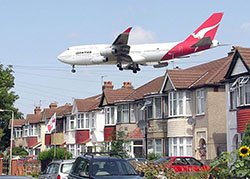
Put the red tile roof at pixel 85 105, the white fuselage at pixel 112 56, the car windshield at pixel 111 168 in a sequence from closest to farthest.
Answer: the car windshield at pixel 111 168 → the white fuselage at pixel 112 56 → the red tile roof at pixel 85 105

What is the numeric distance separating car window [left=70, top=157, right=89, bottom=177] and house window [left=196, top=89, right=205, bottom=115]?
22839 millimetres

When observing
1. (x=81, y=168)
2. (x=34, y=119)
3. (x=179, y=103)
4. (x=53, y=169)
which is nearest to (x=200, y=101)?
(x=179, y=103)

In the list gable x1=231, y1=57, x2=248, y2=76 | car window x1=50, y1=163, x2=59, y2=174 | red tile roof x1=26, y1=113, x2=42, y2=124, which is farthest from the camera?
red tile roof x1=26, y1=113, x2=42, y2=124

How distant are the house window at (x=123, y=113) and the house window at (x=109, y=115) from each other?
1.84 metres

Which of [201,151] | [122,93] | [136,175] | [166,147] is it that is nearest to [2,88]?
[122,93]

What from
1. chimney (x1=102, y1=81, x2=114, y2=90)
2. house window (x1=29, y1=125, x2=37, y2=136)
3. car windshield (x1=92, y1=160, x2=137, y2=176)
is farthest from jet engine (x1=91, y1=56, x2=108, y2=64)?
house window (x1=29, y1=125, x2=37, y2=136)

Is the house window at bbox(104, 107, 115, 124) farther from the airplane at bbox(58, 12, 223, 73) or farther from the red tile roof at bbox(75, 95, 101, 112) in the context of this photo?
the airplane at bbox(58, 12, 223, 73)

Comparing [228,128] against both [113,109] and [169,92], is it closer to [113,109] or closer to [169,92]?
[169,92]

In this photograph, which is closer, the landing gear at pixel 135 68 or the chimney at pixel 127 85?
the landing gear at pixel 135 68

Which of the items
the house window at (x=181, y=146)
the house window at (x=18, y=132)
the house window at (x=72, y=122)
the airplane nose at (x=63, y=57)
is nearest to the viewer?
the house window at (x=181, y=146)

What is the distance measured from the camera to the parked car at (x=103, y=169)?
1839 cm

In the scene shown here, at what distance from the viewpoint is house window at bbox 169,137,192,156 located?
142 ft

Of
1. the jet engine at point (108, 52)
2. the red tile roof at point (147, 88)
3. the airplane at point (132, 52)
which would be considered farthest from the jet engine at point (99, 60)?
the red tile roof at point (147, 88)

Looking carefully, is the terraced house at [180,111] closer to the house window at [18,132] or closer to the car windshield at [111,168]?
the car windshield at [111,168]
